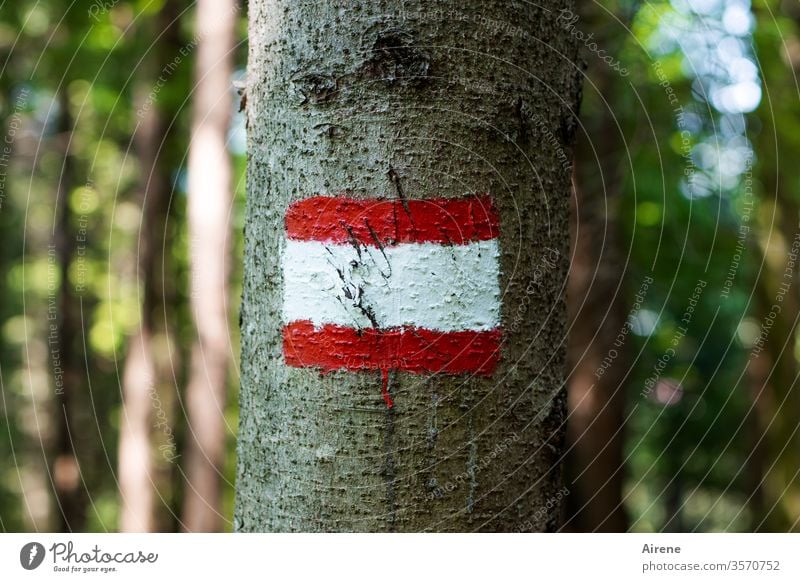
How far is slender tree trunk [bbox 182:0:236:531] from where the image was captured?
3975 millimetres

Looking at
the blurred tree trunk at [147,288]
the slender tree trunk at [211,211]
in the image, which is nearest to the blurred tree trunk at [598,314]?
the slender tree trunk at [211,211]

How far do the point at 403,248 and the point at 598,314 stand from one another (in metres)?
4.15

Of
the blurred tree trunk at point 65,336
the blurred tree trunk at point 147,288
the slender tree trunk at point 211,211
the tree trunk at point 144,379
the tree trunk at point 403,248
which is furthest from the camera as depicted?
the blurred tree trunk at point 65,336

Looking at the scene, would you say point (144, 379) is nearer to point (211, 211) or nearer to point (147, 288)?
point (147, 288)

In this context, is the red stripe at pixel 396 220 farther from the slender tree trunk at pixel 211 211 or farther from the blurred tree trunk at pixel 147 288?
the blurred tree trunk at pixel 147 288

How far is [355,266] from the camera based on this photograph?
90 centimetres

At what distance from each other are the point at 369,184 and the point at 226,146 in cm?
337

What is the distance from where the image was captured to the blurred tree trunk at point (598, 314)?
4465 millimetres

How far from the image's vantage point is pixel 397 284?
0.90 metres

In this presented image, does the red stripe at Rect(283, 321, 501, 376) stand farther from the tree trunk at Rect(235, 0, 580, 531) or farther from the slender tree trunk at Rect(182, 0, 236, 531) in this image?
the slender tree trunk at Rect(182, 0, 236, 531)

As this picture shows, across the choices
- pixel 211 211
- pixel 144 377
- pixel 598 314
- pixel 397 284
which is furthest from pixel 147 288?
pixel 397 284

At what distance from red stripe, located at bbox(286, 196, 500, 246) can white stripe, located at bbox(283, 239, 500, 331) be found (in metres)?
0.01

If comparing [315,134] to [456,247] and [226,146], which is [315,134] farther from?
[226,146]

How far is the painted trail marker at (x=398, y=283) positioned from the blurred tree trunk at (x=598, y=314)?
3508 millimetres
